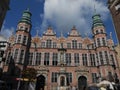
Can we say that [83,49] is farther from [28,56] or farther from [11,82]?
[11,82]

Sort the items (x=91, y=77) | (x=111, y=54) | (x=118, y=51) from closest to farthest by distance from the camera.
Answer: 1. (x=91, y=77)
2. (x=111, y=54)
3. (x=118, y=51)

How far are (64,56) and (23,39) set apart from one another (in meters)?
10.7

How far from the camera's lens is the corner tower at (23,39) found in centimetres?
3187

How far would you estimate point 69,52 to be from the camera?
35.2 metres

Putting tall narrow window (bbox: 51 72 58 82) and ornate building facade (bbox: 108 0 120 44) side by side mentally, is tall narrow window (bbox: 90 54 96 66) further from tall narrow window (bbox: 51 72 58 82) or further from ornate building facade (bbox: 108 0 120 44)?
ornate building facade (bbox: 108 0 120 44)

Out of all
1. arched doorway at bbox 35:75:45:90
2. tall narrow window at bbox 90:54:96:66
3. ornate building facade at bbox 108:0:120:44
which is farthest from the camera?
tall narrow window at bbox 90:54:96:66

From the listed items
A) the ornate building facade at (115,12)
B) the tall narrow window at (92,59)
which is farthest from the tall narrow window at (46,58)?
the ornate building facade at (115,12)

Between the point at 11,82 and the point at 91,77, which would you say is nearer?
the point at 11,82

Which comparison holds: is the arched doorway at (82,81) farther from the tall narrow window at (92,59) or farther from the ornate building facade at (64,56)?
the tall narrow window at (92,59)

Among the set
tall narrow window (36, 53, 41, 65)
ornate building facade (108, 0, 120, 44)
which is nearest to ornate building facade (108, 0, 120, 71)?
ornate building facade (108, 0, 120, 44)

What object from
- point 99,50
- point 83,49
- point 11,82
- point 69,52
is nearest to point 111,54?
point 99,50

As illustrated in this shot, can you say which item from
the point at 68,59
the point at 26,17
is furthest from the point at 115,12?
the point at 26,17

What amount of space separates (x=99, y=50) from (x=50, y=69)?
12372mm

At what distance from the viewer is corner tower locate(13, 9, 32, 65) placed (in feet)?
105
